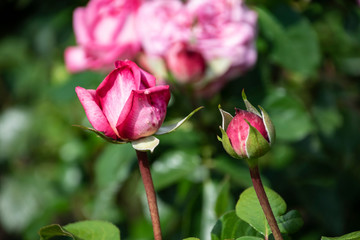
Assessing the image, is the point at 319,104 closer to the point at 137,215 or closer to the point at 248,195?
the point at 137,215

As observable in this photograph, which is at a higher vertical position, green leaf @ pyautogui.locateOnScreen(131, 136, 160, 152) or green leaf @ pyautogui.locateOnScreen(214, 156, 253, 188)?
green leaf @ pyautogui.locateOnScreen(131, 136, 160, 152)

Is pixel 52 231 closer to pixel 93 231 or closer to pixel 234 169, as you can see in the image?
pixel 93 231

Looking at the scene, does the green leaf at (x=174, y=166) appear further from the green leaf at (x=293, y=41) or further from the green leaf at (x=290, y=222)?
the green leaf at (x=290, y=222)

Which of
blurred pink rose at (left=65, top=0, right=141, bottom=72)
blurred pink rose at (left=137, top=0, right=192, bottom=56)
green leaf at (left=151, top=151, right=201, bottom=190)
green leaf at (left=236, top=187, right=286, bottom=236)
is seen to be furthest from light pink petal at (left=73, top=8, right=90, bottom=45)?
green leaf at (left=236, top=187, right=286, bottom=236)

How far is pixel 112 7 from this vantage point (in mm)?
894

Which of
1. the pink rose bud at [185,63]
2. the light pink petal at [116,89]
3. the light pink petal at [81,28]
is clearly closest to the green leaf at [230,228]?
the light pink petal at [116,89]

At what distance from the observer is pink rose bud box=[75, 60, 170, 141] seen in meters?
0.43

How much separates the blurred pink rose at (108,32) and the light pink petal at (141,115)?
435 millimetres

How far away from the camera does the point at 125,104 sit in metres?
0.44

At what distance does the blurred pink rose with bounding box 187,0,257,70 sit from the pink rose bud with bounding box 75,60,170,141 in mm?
397

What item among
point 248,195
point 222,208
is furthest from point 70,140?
point 248,195

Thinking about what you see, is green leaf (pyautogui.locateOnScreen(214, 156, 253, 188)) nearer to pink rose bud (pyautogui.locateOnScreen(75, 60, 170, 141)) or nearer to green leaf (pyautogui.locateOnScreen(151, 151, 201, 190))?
green leaf (pyautogui.locateOnScreen(151, 151, 201, 190))

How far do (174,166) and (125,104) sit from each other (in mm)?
496

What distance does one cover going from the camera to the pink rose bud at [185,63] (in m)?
0.83
